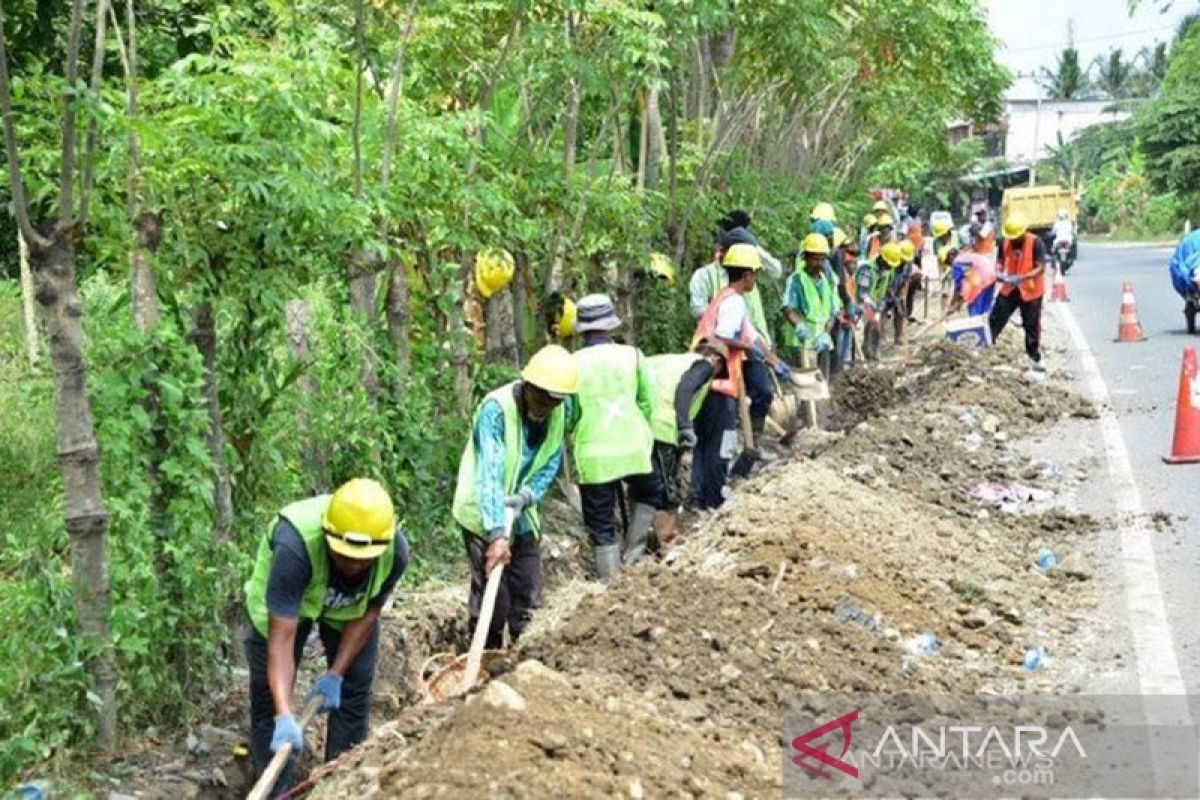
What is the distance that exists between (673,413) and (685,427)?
124 millimetres

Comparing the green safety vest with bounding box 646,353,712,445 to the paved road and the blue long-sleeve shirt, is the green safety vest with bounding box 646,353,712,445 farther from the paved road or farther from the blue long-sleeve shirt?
the blue long-sleeve shirt

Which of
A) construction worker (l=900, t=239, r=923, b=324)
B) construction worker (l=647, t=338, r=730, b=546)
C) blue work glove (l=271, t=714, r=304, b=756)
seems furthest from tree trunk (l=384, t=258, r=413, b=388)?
construction worker (l=900, t=239, r=923, b=324)

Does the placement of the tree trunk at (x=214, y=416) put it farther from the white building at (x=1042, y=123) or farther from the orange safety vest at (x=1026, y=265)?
the white building at (x=1042, y=123)

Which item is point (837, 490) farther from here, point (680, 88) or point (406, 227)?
point (680, 88)

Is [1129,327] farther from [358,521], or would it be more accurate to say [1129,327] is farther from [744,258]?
[358,521]

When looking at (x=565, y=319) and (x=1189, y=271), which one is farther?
(x=1189, y=271)

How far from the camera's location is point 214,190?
745cm

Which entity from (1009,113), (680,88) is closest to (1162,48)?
(1009,113)

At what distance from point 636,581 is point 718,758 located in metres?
2.60

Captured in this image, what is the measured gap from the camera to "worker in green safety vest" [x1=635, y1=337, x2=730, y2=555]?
11.5 m

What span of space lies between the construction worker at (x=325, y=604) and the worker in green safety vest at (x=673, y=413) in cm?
422

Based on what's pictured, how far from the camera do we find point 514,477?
837cm

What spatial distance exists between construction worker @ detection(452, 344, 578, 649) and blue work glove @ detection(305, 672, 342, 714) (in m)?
1.19
